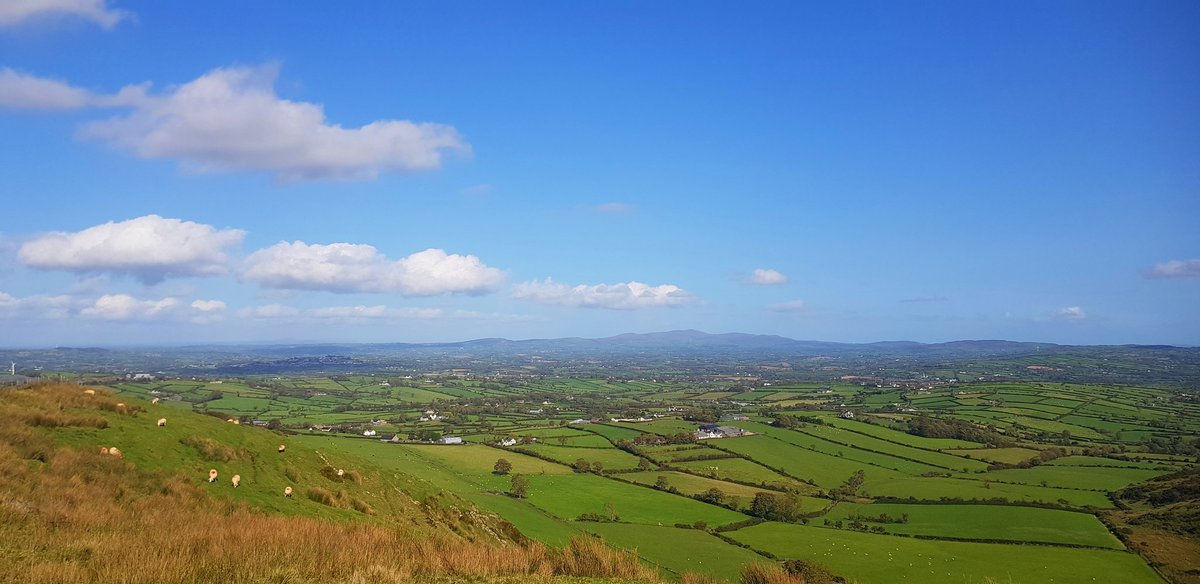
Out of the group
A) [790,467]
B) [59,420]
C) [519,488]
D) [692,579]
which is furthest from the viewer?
[790,467]

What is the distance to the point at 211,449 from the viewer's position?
59.5 ft

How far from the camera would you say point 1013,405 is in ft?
400

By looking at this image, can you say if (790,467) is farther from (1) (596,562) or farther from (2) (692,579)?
(1) (596,562)

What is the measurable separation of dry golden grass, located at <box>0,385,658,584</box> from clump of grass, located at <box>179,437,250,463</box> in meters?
3.35

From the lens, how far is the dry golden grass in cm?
811

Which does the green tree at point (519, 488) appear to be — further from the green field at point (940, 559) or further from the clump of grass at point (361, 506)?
the clump of grass at point (361, 506)

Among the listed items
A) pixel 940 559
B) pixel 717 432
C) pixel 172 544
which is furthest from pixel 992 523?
pixel 172 544

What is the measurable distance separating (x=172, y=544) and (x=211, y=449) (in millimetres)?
10628

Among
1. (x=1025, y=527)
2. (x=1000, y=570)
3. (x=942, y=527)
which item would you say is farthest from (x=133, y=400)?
(x=1025, y=527)

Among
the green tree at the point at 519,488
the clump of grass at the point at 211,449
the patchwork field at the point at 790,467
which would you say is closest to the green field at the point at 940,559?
the patchwork field at the point at 790,467

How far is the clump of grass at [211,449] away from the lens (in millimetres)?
17938

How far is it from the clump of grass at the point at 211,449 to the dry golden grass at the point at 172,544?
3348mm

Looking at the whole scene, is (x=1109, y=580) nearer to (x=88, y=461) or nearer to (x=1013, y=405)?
(x=88, y=461)

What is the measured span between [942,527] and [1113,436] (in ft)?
208
